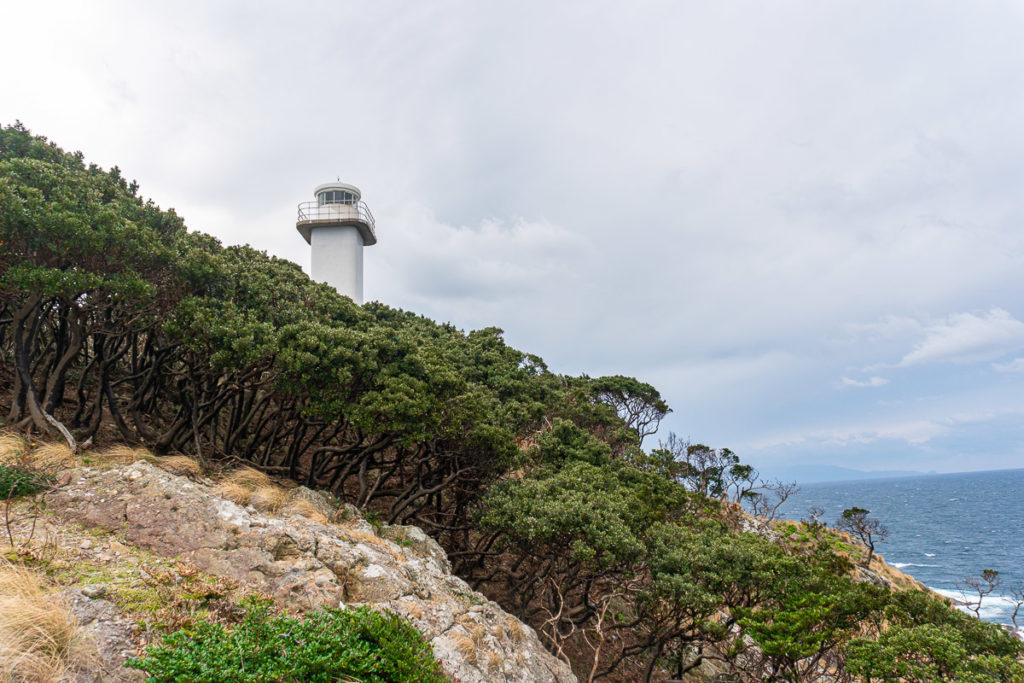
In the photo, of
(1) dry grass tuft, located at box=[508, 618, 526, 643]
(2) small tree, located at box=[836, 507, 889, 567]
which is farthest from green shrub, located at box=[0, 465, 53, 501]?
(2) small tree, located at box=[836, 507, 889, 567]

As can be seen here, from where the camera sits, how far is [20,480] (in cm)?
830

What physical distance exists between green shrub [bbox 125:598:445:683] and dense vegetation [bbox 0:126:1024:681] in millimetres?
5648

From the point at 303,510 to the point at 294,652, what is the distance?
5.51 metres

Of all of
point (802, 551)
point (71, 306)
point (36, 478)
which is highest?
point (71, 306)

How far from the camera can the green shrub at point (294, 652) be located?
4.87m

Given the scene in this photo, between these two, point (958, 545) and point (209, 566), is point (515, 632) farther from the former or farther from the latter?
point (958, 545)

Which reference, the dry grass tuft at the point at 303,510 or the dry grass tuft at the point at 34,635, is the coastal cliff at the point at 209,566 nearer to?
Result: the dry grass tuft at the point at 303,510

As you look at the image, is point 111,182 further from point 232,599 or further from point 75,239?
point 232,599

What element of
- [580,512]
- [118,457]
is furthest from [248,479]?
[580,512]

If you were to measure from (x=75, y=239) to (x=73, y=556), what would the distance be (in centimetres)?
704

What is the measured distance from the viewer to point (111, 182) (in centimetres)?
1430

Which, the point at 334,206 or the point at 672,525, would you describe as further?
the point at 334,206

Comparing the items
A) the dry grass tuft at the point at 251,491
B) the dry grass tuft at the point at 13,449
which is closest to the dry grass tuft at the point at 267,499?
the dry grass tuft at the point at 251,491

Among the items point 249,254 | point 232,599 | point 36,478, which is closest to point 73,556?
point 232,599
